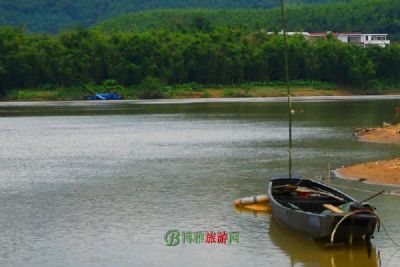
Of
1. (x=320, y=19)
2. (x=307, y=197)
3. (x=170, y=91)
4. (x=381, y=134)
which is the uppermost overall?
(x=307, y=197)

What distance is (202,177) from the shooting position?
122ft

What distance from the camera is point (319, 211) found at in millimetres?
25500

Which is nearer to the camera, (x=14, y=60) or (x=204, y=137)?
(x=204, y=137)

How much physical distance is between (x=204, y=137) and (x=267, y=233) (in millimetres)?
31485

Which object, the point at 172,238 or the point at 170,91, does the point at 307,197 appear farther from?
the point at 170,91

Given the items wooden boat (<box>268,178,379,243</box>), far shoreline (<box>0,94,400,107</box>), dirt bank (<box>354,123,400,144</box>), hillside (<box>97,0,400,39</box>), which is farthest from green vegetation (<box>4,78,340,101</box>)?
wooden boat (<box>268,178,379,243</box>)

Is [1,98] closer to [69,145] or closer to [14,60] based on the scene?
[14,60]

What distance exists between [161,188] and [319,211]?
10.3 metres

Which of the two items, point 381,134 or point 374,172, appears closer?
point 374,172

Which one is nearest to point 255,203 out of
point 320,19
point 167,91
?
point 167,91

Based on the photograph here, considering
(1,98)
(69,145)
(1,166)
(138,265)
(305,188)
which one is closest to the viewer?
(138,265)

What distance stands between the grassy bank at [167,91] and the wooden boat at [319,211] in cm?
9231

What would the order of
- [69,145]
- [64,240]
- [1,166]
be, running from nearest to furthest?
[64,240]
[1,166]
[69,145]

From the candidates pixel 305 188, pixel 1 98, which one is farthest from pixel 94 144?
pixel 1 98
